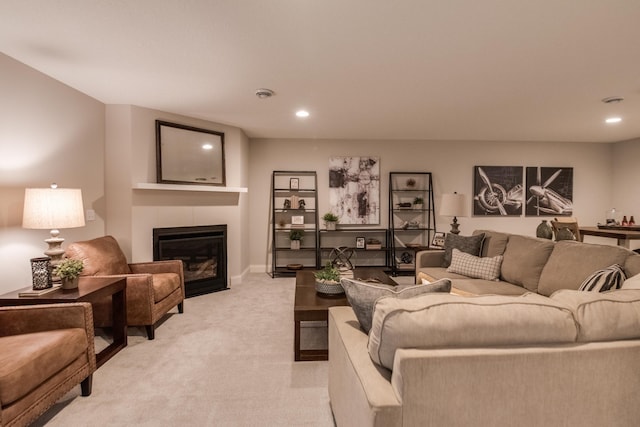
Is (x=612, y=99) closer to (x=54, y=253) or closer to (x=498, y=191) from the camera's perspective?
(x=498, y=191)

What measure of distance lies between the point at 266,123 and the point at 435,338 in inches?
160

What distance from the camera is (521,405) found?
3.70 ft

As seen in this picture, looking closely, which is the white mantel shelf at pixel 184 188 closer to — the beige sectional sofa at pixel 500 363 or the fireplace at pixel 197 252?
the fireplace at pixel 197 252

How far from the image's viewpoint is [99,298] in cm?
245

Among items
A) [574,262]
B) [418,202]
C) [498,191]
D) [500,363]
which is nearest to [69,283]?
[500,363]

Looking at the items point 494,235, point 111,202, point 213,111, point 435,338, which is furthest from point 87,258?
point 494,235

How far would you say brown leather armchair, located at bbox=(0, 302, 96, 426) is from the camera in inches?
62.7

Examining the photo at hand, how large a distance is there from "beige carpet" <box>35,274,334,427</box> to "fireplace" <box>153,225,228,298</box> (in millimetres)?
1001

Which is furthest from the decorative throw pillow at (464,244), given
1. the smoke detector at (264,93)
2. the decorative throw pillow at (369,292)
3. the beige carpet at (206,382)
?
the smoke detector at (264,93)

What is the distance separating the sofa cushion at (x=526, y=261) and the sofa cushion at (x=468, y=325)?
6.73 ft

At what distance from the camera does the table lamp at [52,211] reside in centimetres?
246

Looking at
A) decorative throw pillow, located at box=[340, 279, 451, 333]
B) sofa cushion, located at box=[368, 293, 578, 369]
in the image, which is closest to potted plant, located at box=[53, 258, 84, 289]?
decorative throw pillow, located at box=[340, 279, 451, 333]

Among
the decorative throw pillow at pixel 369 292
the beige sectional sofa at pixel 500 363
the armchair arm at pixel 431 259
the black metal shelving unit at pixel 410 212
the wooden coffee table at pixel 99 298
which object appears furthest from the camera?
the black metal shelving unit at pixel 410 212

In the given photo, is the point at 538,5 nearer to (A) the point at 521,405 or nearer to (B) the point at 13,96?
(A) the point at 521,405
